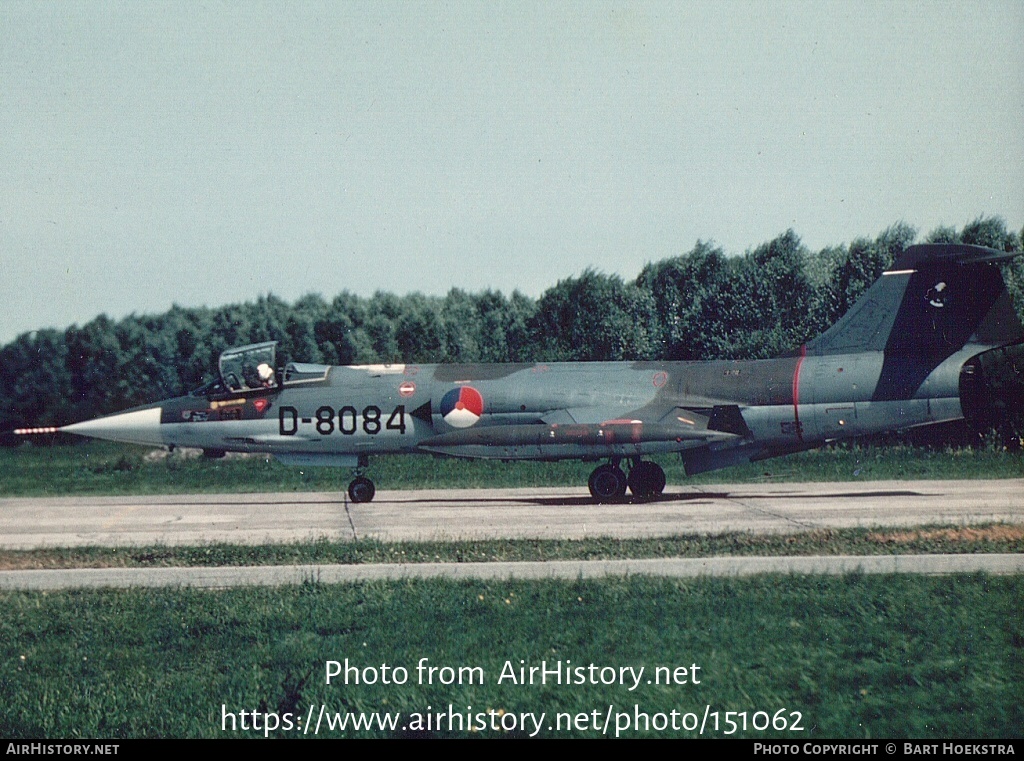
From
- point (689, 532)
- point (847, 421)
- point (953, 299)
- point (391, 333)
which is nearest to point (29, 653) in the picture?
point (689, 532)

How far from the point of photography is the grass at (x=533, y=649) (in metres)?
6.97

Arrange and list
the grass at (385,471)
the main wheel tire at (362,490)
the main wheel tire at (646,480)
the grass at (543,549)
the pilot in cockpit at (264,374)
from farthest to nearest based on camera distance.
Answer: the grass at (385,471), the pilot in cockpit at (264,374), the main wheel tire at (362,490), the main wheel tire at (646,480), the grass at (543,549)

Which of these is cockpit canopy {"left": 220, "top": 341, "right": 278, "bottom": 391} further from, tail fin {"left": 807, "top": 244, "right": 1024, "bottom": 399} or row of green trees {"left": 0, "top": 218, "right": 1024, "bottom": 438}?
tail fin {"left": 807, "top": 244, "right": 1024, "bottom": 399}

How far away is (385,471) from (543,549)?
55.8ft

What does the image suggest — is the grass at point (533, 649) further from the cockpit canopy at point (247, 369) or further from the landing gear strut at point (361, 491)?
the cockpit canopy at point (247, 369)

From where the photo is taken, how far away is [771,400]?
21.6m

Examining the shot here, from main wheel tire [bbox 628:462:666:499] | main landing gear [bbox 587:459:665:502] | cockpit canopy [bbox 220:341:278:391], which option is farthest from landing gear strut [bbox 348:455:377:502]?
main wheel tire [bbox 628:462:666:499]

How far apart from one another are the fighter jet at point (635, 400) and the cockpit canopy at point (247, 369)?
0.03 m

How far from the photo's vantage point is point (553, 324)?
43344 millimetres

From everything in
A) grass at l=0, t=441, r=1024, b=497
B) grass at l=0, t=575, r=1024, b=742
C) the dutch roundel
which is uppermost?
the dutch roundel

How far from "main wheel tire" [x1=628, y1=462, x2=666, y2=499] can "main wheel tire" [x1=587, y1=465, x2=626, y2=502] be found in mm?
399

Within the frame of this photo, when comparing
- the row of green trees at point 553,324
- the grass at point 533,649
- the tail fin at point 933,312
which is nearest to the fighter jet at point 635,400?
the tail fin at point 933,312

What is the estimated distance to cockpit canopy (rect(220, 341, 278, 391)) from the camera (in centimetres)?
2316

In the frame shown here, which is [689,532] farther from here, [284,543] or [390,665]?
[390,665]
